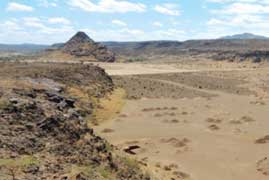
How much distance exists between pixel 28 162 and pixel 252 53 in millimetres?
144009

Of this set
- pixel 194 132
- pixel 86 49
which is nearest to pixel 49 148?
pixel 194 132

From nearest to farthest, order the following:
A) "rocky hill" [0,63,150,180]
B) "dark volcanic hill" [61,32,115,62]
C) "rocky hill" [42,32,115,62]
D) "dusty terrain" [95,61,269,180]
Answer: "rocky hill" [0,63,150,180] → "dusty terrain" [95,61,269,180] → "rocky hill" [42,32,115,62] → "dark volcanic hill" [61,32,115,62]

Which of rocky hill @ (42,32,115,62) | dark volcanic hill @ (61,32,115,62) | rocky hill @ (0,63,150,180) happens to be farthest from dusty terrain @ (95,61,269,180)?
dark volcanic hill @ (61,32,115,62)

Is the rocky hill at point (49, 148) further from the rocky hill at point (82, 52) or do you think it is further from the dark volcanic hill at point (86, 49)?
the dark volcanic hill at point (86, 49)

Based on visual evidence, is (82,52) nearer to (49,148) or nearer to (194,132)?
(194,132)

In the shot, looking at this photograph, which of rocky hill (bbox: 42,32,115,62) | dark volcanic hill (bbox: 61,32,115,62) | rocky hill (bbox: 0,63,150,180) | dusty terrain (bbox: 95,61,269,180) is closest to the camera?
rocky hill (bbox: 0,63,150,180)

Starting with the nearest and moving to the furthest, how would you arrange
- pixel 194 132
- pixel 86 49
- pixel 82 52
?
pixel 194 132
pixel 82 52
pixel 86 49

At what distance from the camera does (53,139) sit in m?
25.2

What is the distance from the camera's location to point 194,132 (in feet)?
141

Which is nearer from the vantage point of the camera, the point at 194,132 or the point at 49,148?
the point at 49,148

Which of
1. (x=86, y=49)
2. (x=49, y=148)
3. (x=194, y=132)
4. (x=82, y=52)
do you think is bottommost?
(x=194, y=132)

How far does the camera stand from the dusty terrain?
32344 mm

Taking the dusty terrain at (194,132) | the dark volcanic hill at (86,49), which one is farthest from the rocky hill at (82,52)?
the dusty terrain at (194,132)

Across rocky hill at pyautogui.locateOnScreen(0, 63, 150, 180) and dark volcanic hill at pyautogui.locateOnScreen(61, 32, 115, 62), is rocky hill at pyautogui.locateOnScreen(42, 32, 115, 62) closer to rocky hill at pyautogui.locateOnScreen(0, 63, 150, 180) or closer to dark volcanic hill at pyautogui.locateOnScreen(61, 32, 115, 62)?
dark volcanic hill at pyautogui.locateOnScreen(61, 32, 115, 62)
